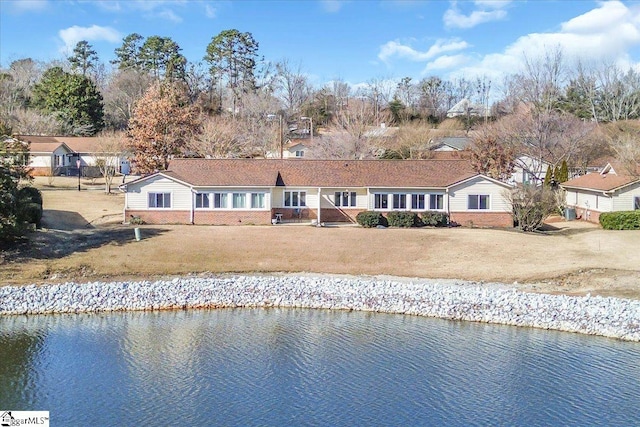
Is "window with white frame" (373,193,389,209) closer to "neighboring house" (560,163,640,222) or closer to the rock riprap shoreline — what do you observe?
the rock riprap shoreline

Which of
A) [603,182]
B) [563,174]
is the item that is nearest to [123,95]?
[563,174]

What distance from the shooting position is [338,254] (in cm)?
3197

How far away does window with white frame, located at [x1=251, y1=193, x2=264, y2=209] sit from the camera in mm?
40062

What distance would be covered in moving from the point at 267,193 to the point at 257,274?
11.5 metres

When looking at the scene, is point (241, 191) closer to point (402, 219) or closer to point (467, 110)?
point (402, 219)

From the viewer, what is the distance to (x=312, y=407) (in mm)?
16484

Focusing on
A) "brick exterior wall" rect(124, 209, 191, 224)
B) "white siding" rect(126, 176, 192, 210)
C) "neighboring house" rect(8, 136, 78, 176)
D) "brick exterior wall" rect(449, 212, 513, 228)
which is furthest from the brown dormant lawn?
"neighboring house" rect(8, 136, 78, 176)

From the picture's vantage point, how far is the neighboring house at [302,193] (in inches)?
1563

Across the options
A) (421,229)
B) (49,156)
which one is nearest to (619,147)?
(421,229)

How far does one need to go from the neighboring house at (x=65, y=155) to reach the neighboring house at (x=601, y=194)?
36.6 meters

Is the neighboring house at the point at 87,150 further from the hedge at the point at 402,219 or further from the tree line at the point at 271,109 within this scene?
the hedge at the point at 402,219

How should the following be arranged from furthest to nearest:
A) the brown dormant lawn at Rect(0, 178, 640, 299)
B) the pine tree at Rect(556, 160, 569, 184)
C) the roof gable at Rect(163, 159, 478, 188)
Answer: the pine tree at Rect(556, 160, 569, 184), the roof gable at Rect(163, 159, 478, 188), the brown dormant lawn at Rect(0, 178, 640, 299)

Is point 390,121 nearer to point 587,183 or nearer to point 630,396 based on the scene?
point 587,183

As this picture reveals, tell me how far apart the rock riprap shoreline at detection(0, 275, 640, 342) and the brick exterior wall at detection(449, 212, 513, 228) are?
43.7 ft
